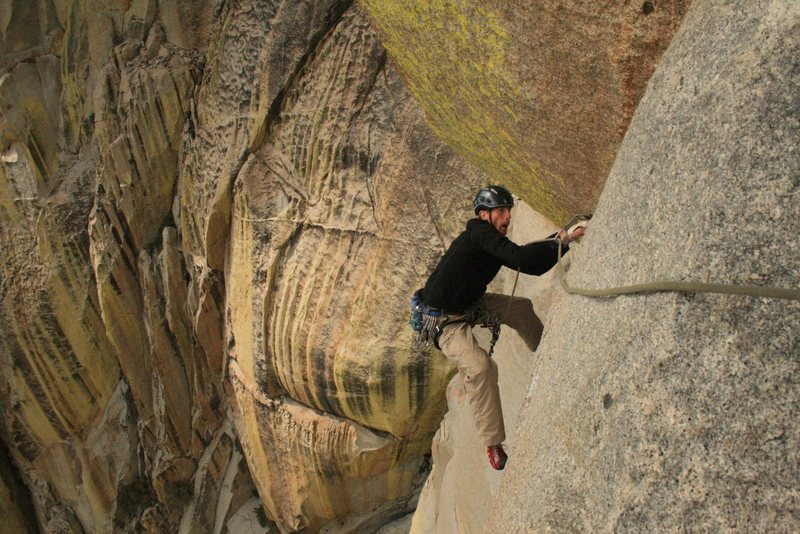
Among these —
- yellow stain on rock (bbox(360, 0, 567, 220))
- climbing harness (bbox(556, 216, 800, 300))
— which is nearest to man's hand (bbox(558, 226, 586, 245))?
yellow stain on rock (bbox(360, 0, 567, 220))

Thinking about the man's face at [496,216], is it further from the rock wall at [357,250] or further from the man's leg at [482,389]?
the man's leg at [482,389]

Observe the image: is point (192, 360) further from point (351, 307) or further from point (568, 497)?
→ point (568, 497)

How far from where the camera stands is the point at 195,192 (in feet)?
25.9

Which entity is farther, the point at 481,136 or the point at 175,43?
the point at 175,43

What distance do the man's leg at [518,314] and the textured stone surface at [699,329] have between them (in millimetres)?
1823

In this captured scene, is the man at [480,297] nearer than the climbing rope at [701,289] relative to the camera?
No

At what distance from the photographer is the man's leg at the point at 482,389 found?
4.19 metres

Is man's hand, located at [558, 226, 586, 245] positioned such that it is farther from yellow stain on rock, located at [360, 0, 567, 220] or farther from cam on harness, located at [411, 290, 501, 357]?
cam on harness, located at [411, 290, 501, 357]

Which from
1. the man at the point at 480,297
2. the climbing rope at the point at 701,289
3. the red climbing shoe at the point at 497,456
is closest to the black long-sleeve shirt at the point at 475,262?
the man at the point at 480,297

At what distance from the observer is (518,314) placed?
459 centimetres

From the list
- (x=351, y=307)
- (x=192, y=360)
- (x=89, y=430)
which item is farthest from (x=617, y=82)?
(x=89, y=430)

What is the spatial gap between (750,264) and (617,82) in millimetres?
1731

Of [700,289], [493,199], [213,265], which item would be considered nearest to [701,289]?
[700,289]

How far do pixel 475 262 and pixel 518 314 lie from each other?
661 millimetres
